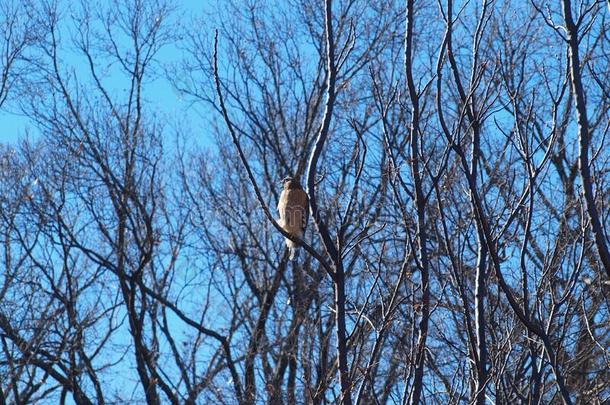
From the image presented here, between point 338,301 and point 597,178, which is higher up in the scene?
point 597,178

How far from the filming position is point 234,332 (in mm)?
16172

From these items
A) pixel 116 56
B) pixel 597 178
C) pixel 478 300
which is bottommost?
pixel 478 300

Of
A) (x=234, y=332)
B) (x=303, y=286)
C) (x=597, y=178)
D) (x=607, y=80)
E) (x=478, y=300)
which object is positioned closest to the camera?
(x=478, y=300)

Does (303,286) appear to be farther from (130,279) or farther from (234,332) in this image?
(130,279)

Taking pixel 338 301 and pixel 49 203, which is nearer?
pixel 338 301

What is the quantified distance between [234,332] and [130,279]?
1639 millimetres

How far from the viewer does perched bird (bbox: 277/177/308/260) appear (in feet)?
28.3

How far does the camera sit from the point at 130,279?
1642 cm

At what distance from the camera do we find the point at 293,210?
8.69 m

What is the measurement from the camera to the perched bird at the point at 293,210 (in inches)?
340

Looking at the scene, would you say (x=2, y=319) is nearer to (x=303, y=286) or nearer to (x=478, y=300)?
(x=303, y=286)

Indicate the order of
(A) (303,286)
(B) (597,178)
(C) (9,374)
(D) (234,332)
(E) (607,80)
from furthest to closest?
1. (D) (234,332)
2. (A) (303,286)
3. (C) (9,374)
4. (E) (607,80)
5. (B) (597,178)

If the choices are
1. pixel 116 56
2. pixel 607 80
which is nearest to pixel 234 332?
pixel 116 56

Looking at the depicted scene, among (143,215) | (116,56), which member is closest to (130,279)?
(143,215)
